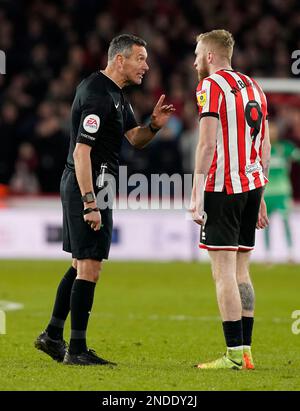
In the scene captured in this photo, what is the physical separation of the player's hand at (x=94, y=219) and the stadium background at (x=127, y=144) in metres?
1.71

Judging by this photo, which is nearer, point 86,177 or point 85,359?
point 86,177

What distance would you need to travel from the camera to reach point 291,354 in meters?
7.86

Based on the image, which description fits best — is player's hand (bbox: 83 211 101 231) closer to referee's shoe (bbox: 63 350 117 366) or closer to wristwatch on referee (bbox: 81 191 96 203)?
wristwatch on referee (bbox: 81 191 96 203)

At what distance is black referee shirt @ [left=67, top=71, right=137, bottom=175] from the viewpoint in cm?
696

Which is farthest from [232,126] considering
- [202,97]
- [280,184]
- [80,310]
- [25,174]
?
[25,174]

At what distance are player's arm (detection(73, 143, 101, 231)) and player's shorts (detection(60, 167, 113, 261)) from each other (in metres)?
0.14

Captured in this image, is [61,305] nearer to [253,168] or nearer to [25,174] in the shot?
[253,168]

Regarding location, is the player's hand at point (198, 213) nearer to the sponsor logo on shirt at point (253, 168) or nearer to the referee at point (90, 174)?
the sponsor logo on shirt at point (253, 168)

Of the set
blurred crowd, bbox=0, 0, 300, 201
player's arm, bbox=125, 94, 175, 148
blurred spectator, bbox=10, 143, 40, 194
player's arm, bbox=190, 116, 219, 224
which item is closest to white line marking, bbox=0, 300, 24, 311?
player's arm, bbox=125, 94, 175, 148

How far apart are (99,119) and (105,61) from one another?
12.9 m

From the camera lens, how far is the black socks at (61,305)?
741 centimetres

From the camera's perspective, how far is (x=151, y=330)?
30.9 feet
